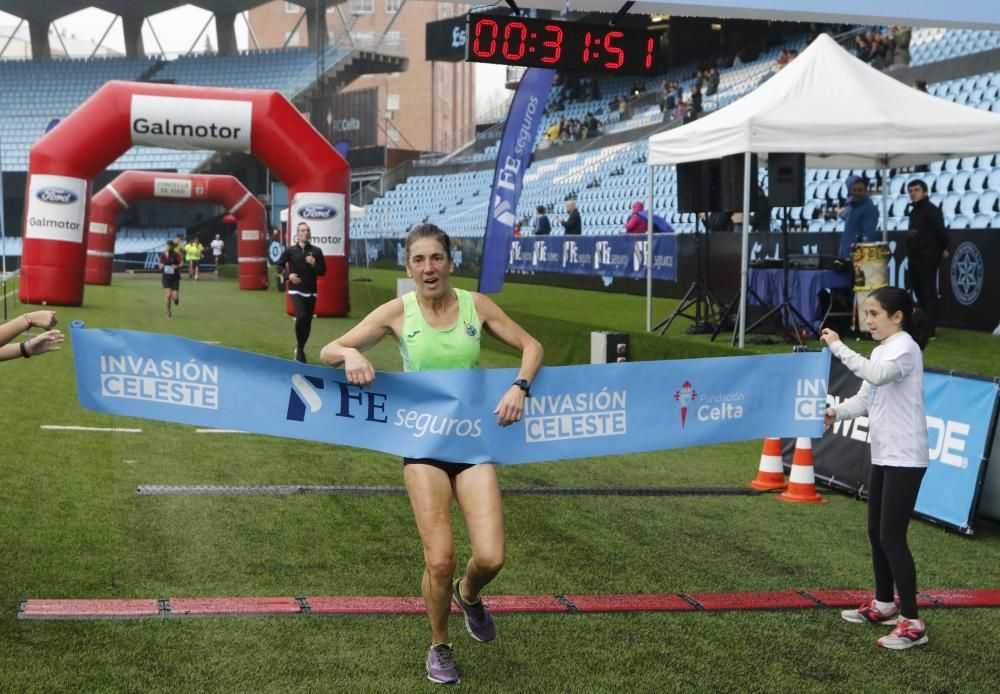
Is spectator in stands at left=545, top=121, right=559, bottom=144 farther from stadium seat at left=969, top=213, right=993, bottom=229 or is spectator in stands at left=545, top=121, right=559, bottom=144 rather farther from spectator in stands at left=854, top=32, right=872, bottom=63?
stadium seat at left=969, top=213, right=993, bottom=229

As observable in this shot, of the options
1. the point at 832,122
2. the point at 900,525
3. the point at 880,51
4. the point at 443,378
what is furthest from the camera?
the point at 880,51

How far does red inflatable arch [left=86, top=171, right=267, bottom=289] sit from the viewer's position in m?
33.8

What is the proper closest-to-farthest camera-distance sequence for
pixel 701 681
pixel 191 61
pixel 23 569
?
pixel 701 681 → pixel 23 569 → pixel 191 61

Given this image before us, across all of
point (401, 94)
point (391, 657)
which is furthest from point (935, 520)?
point (401, 94)

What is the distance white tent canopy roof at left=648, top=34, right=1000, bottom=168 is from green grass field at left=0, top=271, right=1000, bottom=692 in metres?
4.33

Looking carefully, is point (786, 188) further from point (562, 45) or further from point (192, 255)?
point (192, 255)

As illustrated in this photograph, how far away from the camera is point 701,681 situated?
439cm

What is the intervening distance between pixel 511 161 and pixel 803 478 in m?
9.99

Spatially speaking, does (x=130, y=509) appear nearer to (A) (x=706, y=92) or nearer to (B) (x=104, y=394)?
(B) (x=104, y=394)

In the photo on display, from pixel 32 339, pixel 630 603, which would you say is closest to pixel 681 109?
pixel 630 603

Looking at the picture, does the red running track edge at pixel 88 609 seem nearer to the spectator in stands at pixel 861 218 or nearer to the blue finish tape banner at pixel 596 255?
the spectator in stands at pixel 861 218

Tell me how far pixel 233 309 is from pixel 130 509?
19.7m

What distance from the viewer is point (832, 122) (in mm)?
12773

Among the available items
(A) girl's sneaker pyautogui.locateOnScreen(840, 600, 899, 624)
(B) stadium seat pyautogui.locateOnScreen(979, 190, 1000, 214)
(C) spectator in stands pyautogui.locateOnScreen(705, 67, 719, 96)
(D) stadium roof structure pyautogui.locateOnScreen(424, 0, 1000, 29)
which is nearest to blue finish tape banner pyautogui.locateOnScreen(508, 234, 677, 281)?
(B) stadium seat pyautogui.locateOnScreen(979, 190, 1000, 214)
